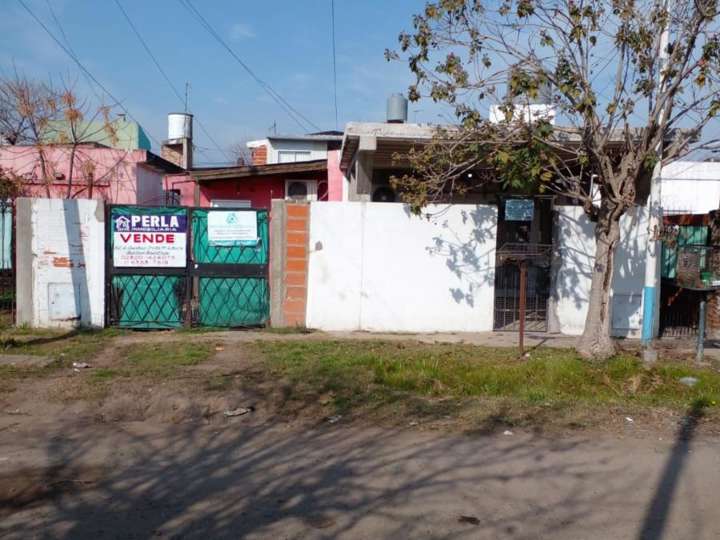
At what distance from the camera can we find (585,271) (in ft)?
41.0

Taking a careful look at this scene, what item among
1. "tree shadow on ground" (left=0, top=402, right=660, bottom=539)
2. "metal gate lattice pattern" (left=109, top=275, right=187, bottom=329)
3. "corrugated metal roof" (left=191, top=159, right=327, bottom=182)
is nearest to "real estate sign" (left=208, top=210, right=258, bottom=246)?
"metal gate lattice pattern" (left=109, top=275, right=187, bottom=329)

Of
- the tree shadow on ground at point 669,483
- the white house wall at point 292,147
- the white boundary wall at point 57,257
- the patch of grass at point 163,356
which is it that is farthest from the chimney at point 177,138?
the tree shadow on ground at point 669,483

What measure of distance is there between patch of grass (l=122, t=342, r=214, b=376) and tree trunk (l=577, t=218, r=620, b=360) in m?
5.43

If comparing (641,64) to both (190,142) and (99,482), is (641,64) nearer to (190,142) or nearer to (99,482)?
(99,482)

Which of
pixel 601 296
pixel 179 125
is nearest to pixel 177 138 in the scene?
pixel 179 125

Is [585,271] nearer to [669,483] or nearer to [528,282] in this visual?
[528,282]

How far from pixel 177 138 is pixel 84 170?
1119 cm

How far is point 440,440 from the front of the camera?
20.8 ft

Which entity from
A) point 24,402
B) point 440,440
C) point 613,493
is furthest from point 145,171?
point 613,493

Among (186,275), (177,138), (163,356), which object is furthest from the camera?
(177,138)

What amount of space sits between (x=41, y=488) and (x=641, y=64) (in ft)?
28.9

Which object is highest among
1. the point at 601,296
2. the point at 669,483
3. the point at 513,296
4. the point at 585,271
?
the point at 585,271

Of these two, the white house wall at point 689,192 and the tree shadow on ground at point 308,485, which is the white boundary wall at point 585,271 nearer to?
the tree shadow on ground at point 308,485

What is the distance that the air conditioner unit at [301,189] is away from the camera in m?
21.0
